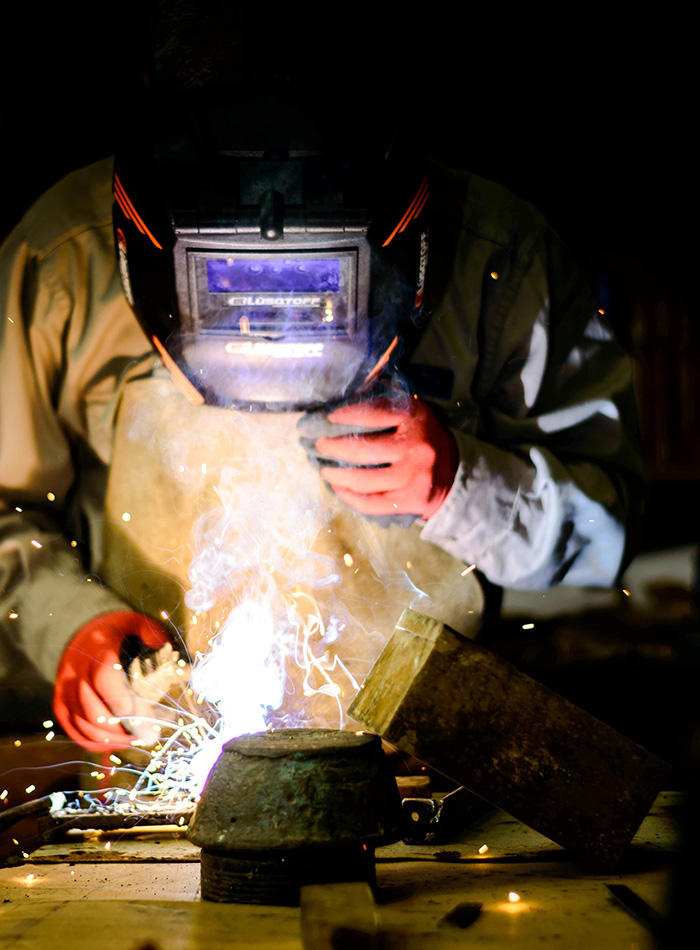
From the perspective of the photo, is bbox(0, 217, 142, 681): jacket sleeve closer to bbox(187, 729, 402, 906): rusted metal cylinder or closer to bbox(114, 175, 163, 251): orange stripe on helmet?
bbox(114, 175, 163, 251): orange stripe on helmet

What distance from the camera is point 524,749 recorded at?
1446 millimetres

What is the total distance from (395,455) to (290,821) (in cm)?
101

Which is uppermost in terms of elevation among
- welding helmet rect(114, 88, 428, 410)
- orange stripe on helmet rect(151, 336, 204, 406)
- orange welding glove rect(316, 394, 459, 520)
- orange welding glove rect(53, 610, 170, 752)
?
welding helmet rect(114, 88, 428, 410)

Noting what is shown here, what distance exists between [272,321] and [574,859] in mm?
1354

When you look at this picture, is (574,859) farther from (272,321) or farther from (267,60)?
(267,60)

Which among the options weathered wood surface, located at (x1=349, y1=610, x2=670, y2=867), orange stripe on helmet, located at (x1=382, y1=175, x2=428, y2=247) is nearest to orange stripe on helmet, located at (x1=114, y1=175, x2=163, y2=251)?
orange stripe on helmet, located at (x1=382, y1=175, x2=428, y2=247)

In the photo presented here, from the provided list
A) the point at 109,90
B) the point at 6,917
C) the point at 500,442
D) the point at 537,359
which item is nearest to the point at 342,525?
the point at 500,442

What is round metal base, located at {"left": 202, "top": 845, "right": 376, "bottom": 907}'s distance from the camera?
1.35 metres

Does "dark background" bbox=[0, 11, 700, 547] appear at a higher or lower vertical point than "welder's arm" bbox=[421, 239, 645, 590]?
higher

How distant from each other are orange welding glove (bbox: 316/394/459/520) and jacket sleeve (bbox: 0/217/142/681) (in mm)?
688

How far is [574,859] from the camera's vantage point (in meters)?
1.58

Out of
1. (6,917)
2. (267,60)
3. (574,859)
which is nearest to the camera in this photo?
(6,917)

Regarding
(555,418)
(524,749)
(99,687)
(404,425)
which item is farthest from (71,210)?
(524,749)

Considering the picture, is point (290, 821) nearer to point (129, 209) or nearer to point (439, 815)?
point (439, 815)
